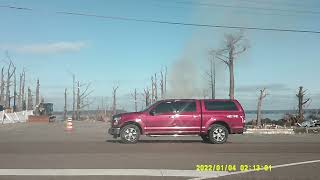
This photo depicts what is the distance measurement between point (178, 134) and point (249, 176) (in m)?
9.65

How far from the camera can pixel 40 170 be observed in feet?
40.3

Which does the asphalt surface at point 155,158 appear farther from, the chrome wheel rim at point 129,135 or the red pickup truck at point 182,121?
the red pickup truck at point 182,121

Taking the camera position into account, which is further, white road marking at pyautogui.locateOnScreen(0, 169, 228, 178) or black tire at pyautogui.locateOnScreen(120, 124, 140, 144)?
black tire at pyautogui.locateOnScreen(120, 124, 140, 144)

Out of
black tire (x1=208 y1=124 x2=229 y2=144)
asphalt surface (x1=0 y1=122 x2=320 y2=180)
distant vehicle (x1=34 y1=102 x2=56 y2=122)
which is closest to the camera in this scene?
asphalt surface (x1=0 y1=122 x2=320 y2=180)

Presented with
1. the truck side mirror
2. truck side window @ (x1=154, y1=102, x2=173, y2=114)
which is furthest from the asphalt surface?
truck side window @ (x1=154, y1=102, x2=173, y2=114)

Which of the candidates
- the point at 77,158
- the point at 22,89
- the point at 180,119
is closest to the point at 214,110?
the point at 180,119

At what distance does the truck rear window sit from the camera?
70.3ft

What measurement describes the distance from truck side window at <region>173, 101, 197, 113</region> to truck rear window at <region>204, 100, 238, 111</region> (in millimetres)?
538

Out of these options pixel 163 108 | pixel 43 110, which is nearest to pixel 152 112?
pixel 163 108

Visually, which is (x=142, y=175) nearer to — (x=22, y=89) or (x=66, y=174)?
(x=66, y=174)

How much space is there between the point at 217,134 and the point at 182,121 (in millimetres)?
1486

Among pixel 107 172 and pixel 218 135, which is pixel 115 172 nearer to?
pixel 107 172

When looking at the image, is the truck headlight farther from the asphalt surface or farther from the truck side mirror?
the asphalt surface

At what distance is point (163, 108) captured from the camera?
21250 millimetres
